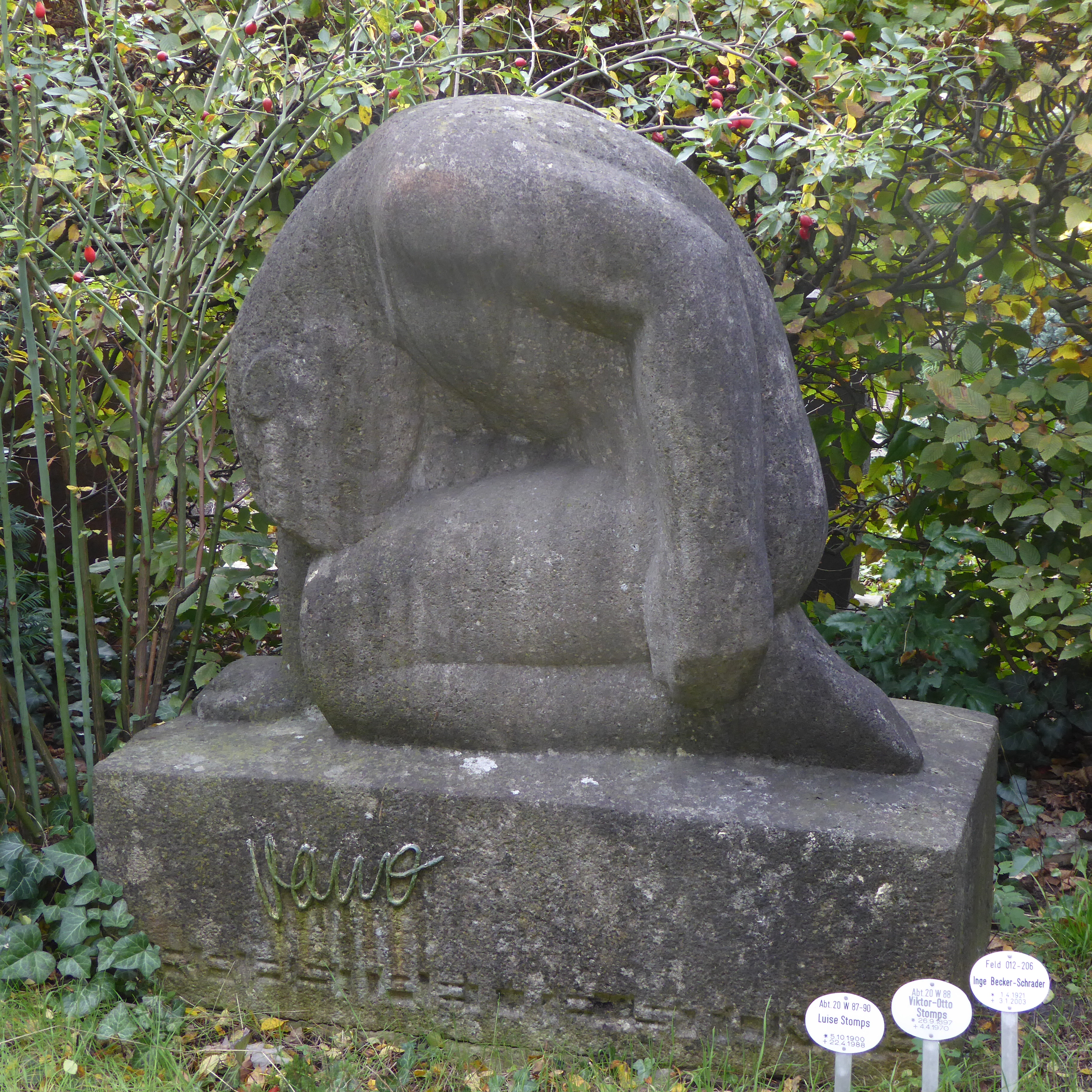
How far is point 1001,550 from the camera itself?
299cm

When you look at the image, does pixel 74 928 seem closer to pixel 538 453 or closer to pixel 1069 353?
pixel 538 453

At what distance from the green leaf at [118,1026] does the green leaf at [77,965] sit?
10 cm

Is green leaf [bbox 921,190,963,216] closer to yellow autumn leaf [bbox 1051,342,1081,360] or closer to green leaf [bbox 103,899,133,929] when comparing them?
yellow autumn leaf [bbox 1051,342,1081,360]

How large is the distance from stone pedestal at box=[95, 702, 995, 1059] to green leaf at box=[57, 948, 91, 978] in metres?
0.14

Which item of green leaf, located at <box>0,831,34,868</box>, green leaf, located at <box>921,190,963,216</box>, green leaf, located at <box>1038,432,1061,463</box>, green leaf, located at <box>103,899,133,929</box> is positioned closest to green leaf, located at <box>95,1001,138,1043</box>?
green leaf, located at <box>103,899,133,929</box>

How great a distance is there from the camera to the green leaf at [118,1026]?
2062 mm

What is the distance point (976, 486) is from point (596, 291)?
65.3 inches

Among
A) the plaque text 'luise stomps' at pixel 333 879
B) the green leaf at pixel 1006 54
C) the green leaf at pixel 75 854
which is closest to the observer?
the plaque text 'luise stomps' at pixel 333 879

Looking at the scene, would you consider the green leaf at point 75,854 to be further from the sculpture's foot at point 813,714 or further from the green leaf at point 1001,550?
the green leaf at point 1001,550

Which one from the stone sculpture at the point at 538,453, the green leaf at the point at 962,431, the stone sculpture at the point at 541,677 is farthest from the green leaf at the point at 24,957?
the green leaf at the point at 962,431

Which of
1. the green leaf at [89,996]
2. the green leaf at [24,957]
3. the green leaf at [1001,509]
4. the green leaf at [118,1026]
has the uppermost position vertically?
the green leaf at [1001,509]

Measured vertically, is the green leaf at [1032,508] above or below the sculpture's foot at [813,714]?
above

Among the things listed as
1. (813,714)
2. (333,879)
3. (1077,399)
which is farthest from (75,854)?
(1077,399)

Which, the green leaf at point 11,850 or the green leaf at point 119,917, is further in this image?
the green leaf at point 11,850
